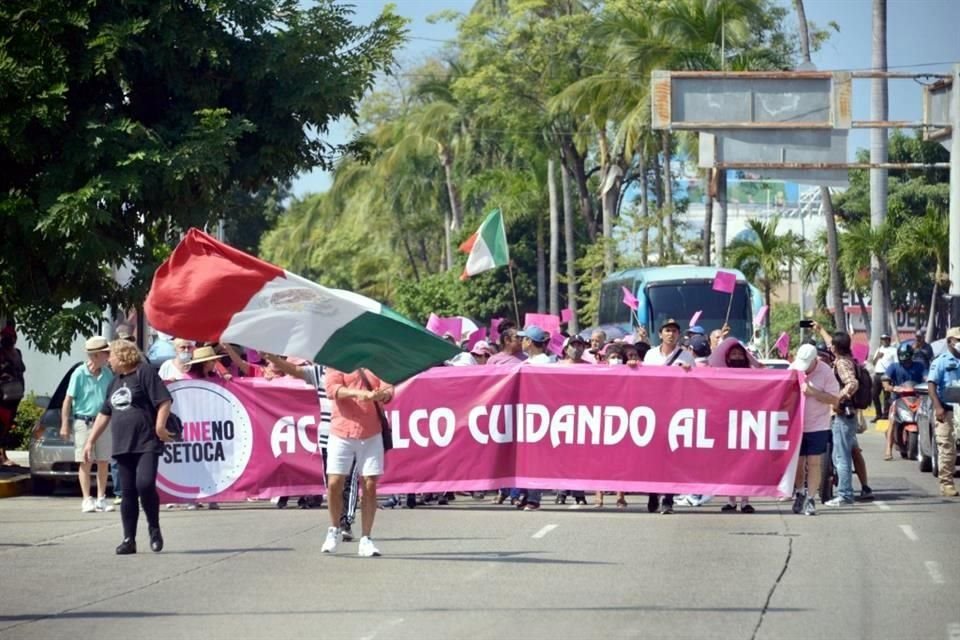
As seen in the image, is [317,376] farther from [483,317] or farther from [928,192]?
[483,317]

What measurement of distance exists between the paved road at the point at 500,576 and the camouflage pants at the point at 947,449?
1.43m

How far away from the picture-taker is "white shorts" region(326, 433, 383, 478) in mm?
13953

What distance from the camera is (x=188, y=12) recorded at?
21.9 metres

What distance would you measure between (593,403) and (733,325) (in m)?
23.7

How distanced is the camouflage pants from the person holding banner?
9347mm

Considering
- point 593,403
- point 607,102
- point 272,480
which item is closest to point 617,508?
point 593,403

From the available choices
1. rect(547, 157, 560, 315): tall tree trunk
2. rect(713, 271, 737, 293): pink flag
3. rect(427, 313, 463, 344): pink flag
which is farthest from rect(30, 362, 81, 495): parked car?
rect(547, 157, 560, 315): tall tree trunk

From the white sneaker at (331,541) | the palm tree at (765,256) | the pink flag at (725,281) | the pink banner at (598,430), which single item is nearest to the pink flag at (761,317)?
the pink flag at (725,281)

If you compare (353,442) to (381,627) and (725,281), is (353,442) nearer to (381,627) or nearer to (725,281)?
(381,627)

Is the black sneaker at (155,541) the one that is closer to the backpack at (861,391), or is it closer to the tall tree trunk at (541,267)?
the backpack at (861,391)

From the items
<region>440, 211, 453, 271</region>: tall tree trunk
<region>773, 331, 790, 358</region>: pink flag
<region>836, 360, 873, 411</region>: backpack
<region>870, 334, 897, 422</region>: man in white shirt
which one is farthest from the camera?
<region>440, 211, 453, 271</region>: tall tree trunk

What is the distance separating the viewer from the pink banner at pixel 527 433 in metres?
18.4

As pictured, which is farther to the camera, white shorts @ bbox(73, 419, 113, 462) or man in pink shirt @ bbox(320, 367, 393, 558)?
white shorts @ bbox(73, 419, 113, 462)

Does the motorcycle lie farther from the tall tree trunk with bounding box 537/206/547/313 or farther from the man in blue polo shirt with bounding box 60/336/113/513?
the tall tree trunk with bounding box 537/206/547/313
